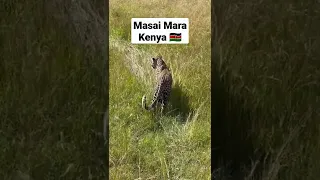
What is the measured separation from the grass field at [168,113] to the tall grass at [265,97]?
0.17m

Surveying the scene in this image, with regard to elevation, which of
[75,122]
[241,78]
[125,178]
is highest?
[241,78]

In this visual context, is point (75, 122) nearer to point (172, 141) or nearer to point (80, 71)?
point (80, 71)

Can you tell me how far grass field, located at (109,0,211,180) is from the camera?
13.5 ft

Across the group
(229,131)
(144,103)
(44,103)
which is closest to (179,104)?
(144,103)

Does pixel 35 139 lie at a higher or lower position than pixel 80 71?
lower

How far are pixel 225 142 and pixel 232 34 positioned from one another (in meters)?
0.66

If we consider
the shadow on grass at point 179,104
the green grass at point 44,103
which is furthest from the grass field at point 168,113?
the green grass at point 44,103

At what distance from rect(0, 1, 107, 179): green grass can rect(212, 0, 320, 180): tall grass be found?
819mm

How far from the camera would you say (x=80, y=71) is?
4.20m

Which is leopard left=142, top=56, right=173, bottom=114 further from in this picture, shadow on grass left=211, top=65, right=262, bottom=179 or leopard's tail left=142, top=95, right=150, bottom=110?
shadow on grass left=211, top=65, right=262, bottom=179

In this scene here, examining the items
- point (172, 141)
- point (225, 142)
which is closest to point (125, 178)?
point (172, 141)

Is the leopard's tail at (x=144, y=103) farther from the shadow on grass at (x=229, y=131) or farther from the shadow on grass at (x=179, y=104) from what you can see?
the shadow on grass at (x=229, y=131)

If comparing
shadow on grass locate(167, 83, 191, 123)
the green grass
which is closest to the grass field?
shadow on grass locate(167, 83, 191, 123)

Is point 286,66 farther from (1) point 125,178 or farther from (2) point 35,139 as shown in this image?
(2) point 35,139
